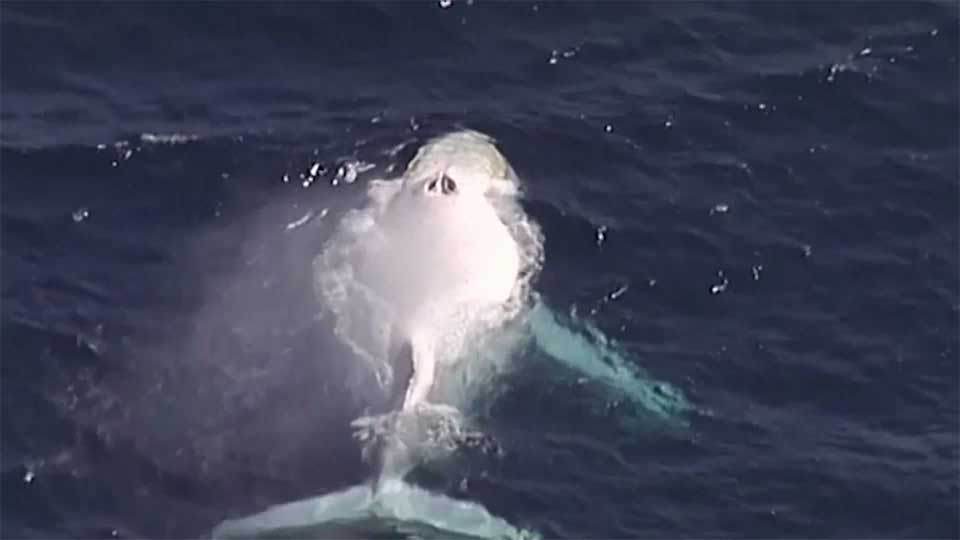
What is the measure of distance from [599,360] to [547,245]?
647 centimetres

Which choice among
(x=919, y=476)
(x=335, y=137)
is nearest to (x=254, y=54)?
(x=335, y=137)

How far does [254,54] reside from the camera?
251ft

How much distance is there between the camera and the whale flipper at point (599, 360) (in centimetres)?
6134

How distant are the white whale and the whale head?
0.15 ft

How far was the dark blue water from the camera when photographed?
2322 inches

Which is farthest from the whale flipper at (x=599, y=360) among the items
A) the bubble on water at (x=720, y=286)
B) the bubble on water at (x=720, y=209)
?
the bubble on water at (x=720, y=209)

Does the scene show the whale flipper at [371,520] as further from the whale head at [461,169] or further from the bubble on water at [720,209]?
the bubble on water at [720,209]

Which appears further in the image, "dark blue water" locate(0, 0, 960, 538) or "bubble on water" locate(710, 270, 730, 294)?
"bubble on water" locate(710, 270, 730, 294)

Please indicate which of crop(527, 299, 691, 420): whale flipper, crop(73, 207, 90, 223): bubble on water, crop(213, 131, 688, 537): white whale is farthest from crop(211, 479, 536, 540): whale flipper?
crop(73, 207, 90, 223): bubble on water

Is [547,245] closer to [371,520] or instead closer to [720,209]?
[720,209]

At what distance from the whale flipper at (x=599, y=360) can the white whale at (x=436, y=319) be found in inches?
1.6

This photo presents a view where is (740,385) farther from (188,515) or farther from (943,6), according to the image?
(943,6)

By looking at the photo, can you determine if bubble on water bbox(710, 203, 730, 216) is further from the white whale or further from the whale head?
the whale head

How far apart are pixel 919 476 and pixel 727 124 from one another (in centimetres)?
1719
